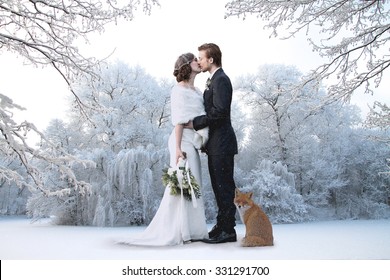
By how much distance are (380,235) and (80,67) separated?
1952 millimetres

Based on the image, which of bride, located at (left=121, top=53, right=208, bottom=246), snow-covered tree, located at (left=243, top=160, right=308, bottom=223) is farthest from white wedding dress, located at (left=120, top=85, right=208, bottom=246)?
snow-covered tree, located at (left=243, top=160, right=308, bottom=223)

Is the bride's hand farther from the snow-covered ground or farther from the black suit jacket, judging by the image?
the snow-covered ground

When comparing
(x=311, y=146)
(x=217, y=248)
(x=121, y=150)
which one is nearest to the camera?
(x=217, y=248)

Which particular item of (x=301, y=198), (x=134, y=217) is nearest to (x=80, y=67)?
(x=134, y=217)

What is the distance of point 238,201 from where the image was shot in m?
1.83

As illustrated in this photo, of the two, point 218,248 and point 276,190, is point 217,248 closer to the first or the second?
point 218,248

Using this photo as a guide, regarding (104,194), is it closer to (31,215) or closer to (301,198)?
(31,215)

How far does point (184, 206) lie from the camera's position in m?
1.87

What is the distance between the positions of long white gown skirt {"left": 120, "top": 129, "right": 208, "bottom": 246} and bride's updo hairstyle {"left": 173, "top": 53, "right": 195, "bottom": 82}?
0.85ft

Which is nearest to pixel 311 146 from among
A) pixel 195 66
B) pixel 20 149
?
pixel 195 66

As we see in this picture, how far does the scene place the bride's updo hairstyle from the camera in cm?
192

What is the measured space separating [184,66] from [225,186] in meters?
0.58

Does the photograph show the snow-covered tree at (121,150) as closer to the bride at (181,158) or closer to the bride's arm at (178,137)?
the bride at (181,158)

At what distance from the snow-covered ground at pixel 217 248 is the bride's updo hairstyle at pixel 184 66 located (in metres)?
0.77
